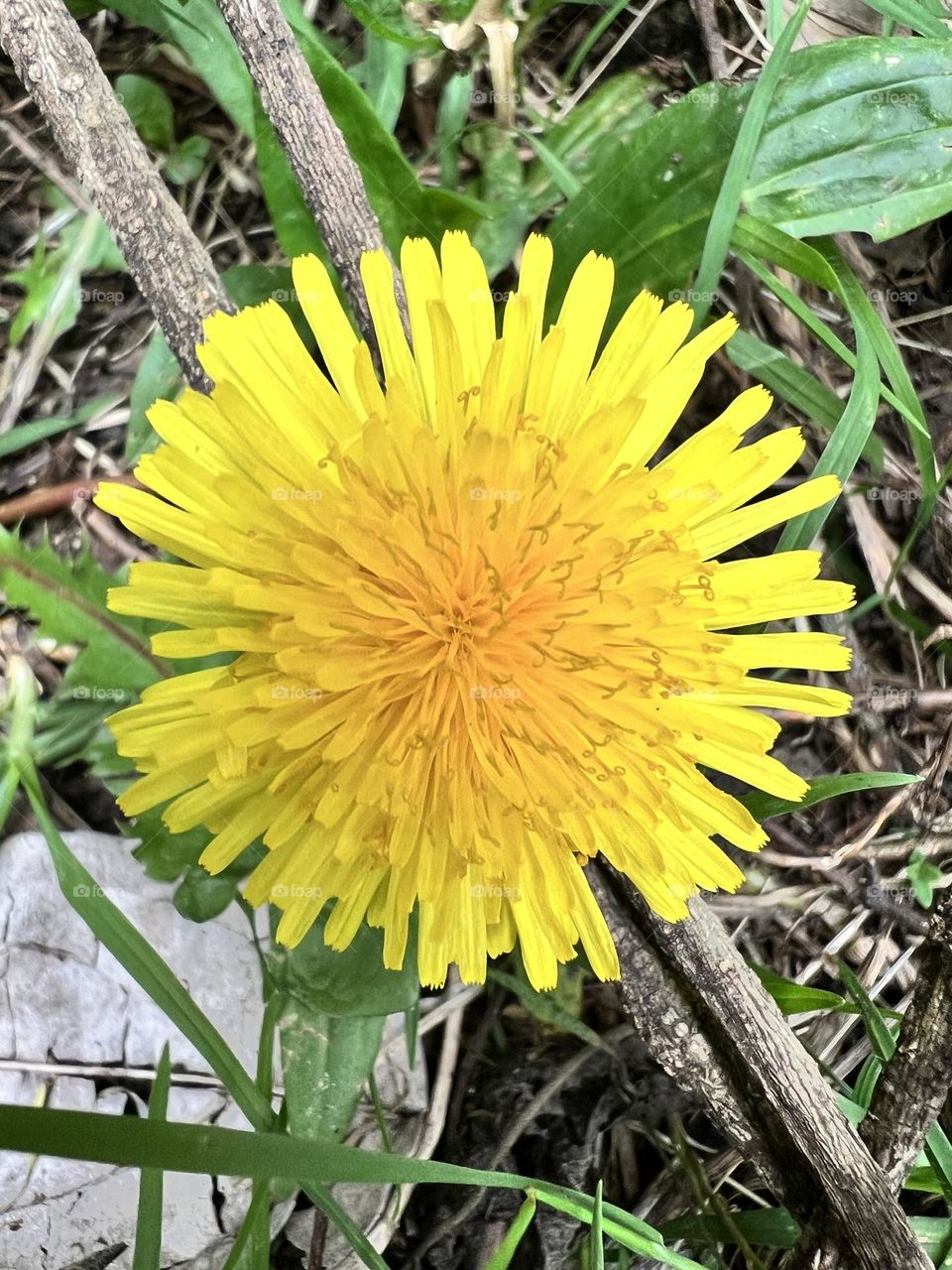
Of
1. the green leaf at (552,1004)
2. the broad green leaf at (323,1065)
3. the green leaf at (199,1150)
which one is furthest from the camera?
the green leaf at (552,1004)

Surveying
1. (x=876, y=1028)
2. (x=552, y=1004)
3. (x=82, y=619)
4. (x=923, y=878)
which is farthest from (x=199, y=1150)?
(x=923, y=878)

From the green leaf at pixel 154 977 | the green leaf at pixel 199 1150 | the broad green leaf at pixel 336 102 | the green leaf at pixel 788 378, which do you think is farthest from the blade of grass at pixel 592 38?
the green leaf at pixel 199 1150

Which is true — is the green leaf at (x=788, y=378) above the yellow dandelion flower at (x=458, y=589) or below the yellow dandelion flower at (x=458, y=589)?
above

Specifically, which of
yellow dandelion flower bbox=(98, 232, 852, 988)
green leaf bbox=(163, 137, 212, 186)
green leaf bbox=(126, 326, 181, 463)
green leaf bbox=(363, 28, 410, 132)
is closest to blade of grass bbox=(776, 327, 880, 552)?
yellow dandelion flower bbox=(98, 232, 852, 988)

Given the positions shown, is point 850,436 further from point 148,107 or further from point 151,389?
point 148,107

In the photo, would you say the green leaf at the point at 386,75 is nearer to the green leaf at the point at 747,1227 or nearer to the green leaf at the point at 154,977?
the green leaf at the point at 154,977

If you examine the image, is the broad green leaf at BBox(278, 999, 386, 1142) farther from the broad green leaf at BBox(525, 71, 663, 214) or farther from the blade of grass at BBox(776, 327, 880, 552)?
the broad green leaf at BBox(525, 71, 663, 214)

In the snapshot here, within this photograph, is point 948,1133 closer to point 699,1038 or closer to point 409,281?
point 699,1038
